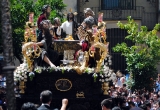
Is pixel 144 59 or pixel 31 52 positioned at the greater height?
pixel 31 52

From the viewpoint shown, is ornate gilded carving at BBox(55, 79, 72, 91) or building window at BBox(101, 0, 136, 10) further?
building window at BBox(101, 0, 136, 10)

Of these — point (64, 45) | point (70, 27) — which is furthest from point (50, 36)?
point (70, 27)

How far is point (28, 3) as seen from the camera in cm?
2598

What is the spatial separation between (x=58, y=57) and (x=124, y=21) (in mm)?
16569

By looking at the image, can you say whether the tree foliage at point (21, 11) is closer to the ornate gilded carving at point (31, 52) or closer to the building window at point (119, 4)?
the building window at point (119, 4)

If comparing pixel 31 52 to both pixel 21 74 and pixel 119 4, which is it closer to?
pixel 21 74

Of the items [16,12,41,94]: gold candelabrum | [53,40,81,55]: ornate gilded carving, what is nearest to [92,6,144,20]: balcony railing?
[53,40,81,55]: ornate gilded carving

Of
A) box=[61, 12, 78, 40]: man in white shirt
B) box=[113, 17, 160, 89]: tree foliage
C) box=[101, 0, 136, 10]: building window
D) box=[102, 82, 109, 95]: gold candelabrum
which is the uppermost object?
box=[61, 12, 78, 40]: man in white shirt

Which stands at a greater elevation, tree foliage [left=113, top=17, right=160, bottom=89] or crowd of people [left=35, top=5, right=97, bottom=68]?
crowd of people [left=35, top=5, right=97, bottom=68]

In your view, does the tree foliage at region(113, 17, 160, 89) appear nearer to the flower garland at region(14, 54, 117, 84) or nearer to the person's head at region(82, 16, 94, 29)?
the person's head at region(82, 16, 94, 29)

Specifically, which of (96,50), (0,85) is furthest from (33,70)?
(0,85)

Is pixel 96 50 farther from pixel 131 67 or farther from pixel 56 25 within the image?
pixel 131 67

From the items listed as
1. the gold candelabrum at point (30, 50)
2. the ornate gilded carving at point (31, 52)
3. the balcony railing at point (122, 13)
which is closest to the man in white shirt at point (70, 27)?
the gold candelabrum at point (30, 50)

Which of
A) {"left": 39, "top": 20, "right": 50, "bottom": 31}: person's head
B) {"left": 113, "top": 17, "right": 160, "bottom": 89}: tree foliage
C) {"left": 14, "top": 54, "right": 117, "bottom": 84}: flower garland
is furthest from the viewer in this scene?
{"left": 113, "top": 17, "right": 160, "bottom": 89}: tree foliage
